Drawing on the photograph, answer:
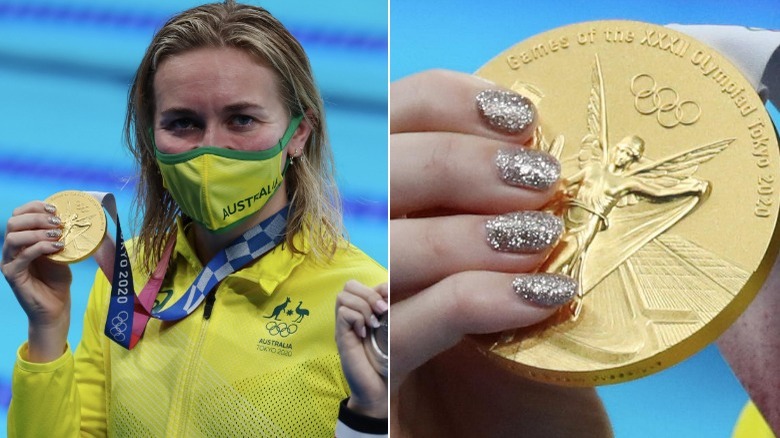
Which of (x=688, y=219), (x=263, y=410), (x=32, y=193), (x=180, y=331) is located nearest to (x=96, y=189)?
(x=32, y=193)

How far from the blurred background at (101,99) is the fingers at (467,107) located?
0.21 m

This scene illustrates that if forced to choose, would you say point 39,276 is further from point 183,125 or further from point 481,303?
point 481,303

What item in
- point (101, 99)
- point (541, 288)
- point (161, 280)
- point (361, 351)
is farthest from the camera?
point (101, 99)

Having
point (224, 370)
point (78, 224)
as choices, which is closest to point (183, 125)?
point (78, 224)

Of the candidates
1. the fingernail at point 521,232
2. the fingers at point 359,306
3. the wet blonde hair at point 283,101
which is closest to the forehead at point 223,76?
the wet blonde hair at point 283,101

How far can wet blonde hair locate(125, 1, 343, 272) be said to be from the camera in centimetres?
119

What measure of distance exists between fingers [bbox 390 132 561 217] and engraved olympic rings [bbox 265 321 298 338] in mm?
253

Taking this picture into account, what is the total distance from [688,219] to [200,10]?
64 centimetres

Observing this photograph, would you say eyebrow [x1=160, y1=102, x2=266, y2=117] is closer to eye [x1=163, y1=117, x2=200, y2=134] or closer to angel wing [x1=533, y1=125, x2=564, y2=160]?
eye [x1=163, y1=117, x2=200, y2=134]

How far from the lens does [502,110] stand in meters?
1.01

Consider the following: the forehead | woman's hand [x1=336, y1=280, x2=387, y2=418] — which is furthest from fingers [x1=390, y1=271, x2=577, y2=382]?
the forehead

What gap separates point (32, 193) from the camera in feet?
4.56

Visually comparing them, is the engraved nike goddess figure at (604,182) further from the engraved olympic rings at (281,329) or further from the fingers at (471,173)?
the engraved olympic rings at (281,329)

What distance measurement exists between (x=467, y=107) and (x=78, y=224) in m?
0.53
